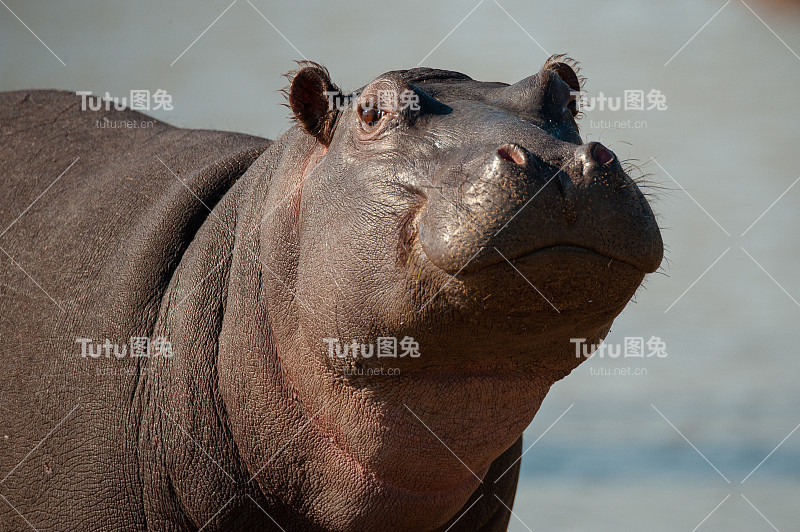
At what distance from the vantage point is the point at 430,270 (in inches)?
161

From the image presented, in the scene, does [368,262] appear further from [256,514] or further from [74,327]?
[74,327]

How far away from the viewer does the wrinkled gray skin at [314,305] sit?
3.99 metres

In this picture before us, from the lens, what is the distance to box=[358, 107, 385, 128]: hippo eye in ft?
15.2

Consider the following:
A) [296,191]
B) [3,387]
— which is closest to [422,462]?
[296,191]

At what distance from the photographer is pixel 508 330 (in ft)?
13.5

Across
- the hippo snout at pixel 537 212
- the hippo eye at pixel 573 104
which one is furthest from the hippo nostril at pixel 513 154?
the hippo eye at pixel 573 104

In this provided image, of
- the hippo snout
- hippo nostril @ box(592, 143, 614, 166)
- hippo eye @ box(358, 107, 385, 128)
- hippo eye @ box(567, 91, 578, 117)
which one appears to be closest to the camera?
the hippo snout

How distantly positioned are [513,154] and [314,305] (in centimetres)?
122

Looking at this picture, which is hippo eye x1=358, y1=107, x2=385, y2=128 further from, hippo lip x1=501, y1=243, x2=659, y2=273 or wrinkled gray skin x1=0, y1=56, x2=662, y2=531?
hippo lip x1=501, y1=243, x2=659, y2=273

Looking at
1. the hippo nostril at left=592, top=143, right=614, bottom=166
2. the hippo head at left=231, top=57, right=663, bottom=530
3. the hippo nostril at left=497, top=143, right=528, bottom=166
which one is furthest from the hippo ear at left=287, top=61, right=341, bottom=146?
the hippo nostril at left=592, top=143, right=614, bottom=166

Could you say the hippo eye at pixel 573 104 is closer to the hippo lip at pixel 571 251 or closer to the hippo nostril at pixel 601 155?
the hippo nostril at pixel 601 155

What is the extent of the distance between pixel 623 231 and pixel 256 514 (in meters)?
2.30

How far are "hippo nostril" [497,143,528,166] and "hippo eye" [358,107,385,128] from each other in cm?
81

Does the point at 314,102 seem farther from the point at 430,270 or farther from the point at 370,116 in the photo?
the point at 430,270
